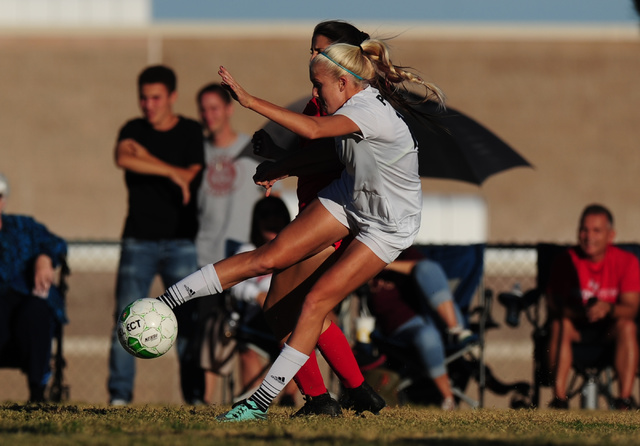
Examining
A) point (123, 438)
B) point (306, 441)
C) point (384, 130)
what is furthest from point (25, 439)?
point (384, 130)

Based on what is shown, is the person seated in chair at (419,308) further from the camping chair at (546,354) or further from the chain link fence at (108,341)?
the chain link fence at (108,341)

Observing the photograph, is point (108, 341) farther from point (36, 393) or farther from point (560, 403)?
point (560, 403)

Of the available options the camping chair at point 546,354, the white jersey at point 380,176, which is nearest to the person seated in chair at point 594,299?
the camping chair at point 546,354

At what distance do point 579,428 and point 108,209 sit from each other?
68.4 feet

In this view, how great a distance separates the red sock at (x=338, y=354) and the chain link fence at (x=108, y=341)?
319 inches

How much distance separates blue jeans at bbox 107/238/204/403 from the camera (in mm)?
8617

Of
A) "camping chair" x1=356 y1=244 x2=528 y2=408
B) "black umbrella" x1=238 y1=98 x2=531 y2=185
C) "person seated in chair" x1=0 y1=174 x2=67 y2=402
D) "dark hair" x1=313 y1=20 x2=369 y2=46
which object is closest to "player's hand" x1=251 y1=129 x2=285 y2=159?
"dark hair" x1=313 y1=20 x2=369 y2=46

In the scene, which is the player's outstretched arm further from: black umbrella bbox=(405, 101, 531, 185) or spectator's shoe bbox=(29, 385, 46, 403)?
black umbrella bbox=(405, 101, 531, 185)

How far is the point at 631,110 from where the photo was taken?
25219 millimetres

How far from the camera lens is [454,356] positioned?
923 cm

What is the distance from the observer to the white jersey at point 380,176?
5680 mm

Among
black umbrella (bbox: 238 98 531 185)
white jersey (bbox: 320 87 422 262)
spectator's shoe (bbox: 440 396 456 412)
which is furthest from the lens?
black umbrella (bbox: 238 98 531 185)

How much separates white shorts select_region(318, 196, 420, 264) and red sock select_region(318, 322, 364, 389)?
26.5 inches

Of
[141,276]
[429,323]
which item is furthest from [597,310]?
[141,276]
